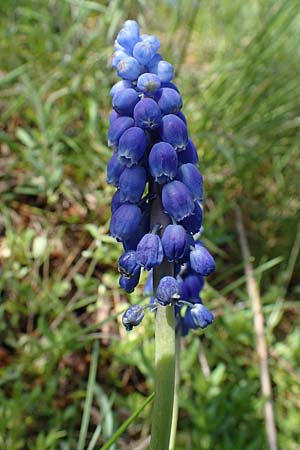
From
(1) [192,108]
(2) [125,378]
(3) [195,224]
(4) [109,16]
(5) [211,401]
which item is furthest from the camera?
(1) [192,108]

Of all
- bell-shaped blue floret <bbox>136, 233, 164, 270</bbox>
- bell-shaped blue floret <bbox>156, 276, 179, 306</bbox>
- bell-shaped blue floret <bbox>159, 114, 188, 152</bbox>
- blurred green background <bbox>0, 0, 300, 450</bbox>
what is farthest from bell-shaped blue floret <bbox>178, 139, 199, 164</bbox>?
blurred green background <bbox>0, 0, 300, 450</bbox>

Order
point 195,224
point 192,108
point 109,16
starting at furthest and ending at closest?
point 192,108 → point 109,16 → point 195,224

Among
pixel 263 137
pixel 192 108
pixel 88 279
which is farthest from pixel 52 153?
pixel 263 137

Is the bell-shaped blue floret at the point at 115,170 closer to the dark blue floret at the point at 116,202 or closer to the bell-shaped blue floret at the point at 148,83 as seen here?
the dark blue floret at the point at 116,202

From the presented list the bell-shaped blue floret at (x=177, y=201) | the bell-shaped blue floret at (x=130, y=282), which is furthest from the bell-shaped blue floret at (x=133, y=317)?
the bell-shaped blue floret at (x=177, y=201)

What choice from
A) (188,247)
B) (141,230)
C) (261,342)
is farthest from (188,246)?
(261,342)

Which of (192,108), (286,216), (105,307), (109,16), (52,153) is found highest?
(109,16)

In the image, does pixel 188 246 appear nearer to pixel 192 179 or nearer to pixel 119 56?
pixel 192 179

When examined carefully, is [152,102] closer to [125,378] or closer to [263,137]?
[125,378]
